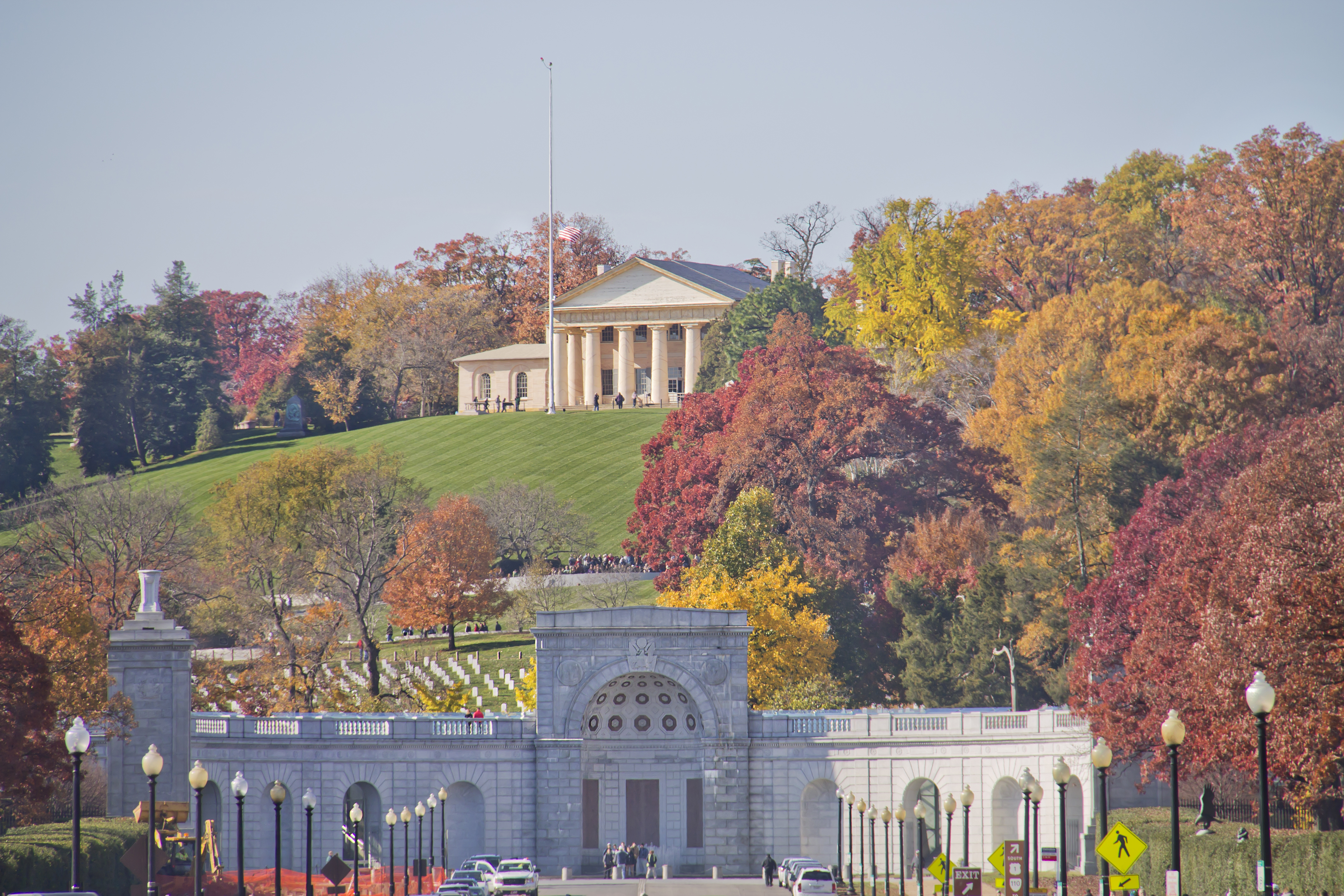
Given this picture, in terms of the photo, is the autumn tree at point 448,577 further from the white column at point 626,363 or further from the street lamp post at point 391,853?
the white column at point 626,363

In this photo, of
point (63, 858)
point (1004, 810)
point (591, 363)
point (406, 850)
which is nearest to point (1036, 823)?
point (1004, 810)

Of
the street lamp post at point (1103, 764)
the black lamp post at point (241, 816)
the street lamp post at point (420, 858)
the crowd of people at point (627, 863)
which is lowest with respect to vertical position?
the crowd of people at point (627, 863)

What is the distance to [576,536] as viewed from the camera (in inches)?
4203

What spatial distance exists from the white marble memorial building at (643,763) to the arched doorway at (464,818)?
0.06 m

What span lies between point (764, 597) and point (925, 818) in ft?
55.7

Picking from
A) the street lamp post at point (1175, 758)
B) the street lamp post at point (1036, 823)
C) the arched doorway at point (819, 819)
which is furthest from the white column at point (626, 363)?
the street lamp post at point (1175, 758)

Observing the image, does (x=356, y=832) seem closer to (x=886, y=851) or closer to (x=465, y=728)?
(x=465, y=728)

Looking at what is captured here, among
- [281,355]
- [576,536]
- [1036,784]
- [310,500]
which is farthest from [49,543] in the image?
[281,355]

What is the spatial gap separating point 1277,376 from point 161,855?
178ft

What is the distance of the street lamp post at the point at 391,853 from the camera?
46.8 metres

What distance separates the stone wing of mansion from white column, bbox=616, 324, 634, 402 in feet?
0.21

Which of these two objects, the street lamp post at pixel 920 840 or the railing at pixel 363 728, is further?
the railing at pixel 363 728

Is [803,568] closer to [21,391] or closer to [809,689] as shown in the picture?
[809,689]

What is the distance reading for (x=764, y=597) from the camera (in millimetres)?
77875
